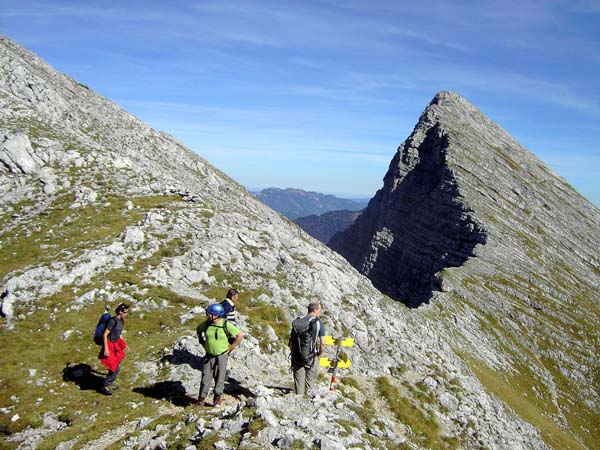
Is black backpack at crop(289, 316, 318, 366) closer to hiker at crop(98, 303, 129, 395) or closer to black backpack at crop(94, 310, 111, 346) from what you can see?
hiker at crop(98, 303, 129, 395)

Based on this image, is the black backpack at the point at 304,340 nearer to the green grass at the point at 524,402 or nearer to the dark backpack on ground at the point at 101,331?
the dark backpack on ground at the point at 101,331

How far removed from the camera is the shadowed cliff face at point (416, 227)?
10950 cm

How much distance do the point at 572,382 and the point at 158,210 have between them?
3194 inches

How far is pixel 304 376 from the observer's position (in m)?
16.4

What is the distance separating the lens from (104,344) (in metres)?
16.5

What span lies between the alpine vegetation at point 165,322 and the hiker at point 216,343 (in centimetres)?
93

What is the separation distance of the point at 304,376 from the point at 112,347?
8.24 m

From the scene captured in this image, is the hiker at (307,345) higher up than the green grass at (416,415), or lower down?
higher up

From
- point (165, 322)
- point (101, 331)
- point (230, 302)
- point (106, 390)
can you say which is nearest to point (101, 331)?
point (101, 331)

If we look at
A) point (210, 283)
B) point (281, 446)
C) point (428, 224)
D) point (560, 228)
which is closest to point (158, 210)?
point (210, 283)

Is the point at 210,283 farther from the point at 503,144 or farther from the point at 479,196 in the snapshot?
the point at 503,144

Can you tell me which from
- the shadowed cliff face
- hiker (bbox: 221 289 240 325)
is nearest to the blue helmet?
hiker (bbox: 221 289 240 325)

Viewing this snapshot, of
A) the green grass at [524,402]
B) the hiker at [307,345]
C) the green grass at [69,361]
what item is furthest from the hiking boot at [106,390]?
the green grass at [524,402]

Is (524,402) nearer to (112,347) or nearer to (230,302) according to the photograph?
(230,302)
